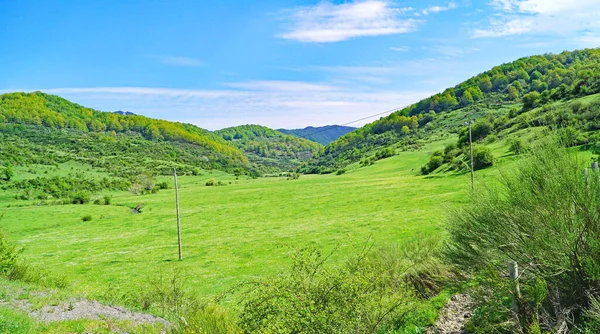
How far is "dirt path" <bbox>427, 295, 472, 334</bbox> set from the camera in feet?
29.1

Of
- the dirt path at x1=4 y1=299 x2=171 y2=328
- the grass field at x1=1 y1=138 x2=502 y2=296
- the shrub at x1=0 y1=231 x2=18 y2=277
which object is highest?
the shrub at x1=0 y1=231 x2=18 y2=277

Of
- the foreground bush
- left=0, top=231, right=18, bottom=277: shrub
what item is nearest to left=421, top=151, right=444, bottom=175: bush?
left=0, top=231, right=18, bottom=277: shrub

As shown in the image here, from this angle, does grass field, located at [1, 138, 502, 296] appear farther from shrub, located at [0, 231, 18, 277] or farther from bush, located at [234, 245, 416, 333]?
shrub, located at [0, 231, 18, 277]

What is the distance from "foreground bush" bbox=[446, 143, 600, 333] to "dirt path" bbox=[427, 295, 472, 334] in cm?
174

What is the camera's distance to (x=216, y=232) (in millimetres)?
53375

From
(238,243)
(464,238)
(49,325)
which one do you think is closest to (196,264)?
(238,243)

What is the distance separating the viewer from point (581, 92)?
93.7m

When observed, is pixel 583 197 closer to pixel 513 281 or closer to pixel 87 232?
pixel 513 281

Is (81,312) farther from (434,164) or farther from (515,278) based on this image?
(434,164)

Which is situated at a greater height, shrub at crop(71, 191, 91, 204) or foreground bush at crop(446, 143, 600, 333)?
foreground bush at crop(446, 143, 600, 333)

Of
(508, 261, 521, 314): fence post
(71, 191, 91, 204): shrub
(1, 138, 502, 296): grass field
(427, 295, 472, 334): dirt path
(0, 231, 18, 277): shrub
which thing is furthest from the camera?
(71, 191, 91, 204): shrub

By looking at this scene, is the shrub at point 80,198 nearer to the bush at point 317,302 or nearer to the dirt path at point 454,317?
the bush at point 317,302

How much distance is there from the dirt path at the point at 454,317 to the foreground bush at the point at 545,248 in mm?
1740

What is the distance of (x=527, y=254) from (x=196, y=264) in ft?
113
